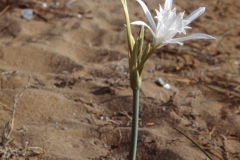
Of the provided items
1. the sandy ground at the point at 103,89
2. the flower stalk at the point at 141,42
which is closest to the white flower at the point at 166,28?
the flower stalk at the point at 141,42

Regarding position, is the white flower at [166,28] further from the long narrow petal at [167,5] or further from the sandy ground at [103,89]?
the sandy ground at [103,89]

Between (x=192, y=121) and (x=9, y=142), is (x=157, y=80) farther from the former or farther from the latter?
(x=9, y=142)

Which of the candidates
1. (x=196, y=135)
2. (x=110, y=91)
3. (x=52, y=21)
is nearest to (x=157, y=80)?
(x=110, y=91)

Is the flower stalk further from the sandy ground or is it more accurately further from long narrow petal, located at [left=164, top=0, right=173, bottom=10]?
the sandy ground

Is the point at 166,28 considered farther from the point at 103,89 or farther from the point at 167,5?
the point at 103,89

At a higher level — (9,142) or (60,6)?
(9,142)

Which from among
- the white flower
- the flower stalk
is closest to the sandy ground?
the flower stalk

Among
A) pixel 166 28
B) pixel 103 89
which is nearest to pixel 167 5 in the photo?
pixel 166 28

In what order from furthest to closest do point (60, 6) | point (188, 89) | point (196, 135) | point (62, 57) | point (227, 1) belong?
point (227, 1), point (60, 6), point (62, 57), point (188, 89), point (196, 135)
